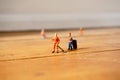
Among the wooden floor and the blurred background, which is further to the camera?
the blurred background

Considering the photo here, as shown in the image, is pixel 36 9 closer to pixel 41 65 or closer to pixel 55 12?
pixel 55 12

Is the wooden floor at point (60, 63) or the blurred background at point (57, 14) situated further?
the blurred background at point (57, 14)

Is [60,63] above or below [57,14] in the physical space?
below

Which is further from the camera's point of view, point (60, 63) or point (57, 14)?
point (57, 14)

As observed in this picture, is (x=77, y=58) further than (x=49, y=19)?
No

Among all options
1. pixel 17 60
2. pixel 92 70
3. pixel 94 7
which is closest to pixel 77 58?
pixel 92 70

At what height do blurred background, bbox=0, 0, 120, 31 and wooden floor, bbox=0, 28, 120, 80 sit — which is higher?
blurred background, bbox=0, 0, 120, 31

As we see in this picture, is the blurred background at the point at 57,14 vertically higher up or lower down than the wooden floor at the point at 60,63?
higher up

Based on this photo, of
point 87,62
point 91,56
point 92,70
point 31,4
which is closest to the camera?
point 92,70
